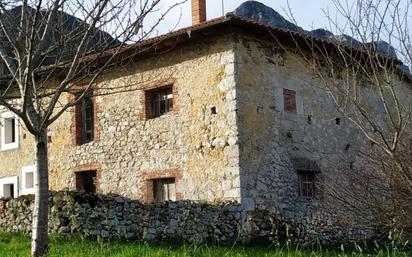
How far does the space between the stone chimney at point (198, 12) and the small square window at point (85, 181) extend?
4906 millimetres

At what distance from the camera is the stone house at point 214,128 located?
43.7 feet

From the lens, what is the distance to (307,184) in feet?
48.2

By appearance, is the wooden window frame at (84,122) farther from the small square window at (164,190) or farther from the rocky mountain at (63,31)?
the rocky mountain at (63,31)

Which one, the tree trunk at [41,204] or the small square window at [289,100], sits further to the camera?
the small square window at [289,100]

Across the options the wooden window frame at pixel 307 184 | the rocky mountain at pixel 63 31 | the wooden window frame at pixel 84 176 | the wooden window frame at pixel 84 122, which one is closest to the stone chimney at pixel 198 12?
the wooden window frame at pixel 84 122

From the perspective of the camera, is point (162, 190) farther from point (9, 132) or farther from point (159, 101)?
point (9, 132)

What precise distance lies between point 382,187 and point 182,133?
5.60m

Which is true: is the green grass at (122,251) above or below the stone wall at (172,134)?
below

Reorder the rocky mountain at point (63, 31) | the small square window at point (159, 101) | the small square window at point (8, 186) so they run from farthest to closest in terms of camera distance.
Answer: the small square window at point (8, 186)
the small square window at point (159, 101)
the rocky mountain at point (63, 31)

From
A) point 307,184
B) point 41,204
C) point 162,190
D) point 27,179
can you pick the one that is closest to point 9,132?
point 27,179

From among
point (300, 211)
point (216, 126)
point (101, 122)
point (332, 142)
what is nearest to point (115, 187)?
point (101, 122)

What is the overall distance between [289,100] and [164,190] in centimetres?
374

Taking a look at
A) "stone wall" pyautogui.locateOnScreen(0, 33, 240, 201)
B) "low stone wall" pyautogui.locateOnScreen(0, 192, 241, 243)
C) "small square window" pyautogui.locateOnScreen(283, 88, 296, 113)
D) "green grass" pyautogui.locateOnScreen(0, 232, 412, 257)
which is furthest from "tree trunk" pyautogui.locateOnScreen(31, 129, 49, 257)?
"small square window" pyautogui.locateOnScreen(283, 88, 296, 113)

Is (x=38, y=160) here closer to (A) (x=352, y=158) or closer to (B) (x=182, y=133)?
(B) (x=182, y=133)
